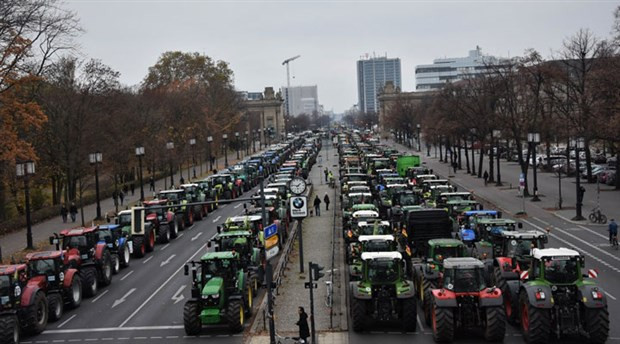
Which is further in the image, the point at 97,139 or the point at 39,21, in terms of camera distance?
the point at 97,139

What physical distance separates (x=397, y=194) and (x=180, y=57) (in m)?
95.0

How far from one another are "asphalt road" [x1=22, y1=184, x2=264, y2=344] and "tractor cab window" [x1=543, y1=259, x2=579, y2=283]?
9.44 meters

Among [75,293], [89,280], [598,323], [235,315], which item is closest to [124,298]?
[89,280]

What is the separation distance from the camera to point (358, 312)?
835 inches

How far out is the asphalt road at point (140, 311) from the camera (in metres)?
23.1

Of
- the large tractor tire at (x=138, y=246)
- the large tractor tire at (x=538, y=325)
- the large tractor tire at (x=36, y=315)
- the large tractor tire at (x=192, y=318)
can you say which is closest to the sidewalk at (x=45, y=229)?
the large tractor tire at (x=138, y=246)

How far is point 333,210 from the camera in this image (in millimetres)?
53656

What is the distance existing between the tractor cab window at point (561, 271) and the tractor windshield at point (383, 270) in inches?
176

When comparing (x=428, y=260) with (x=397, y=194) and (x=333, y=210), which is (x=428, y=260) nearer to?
(x=397, y=194)

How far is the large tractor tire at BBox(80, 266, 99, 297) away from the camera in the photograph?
1133 inches

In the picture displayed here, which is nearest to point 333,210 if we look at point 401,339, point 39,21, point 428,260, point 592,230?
point 592,230

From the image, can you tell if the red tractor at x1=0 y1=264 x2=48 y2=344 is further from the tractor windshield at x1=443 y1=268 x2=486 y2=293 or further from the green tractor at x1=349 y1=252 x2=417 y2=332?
the tractor windshield at x1=443 y1=268 x2=486 y2=293

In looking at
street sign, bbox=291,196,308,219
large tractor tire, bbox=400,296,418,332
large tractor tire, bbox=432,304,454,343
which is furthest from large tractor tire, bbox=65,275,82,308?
large tractor tire, bbox=432,304,454,343

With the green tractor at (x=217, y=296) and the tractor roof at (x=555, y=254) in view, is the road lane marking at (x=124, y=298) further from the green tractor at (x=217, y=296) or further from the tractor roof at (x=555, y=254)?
the tractor roof at (x=555, y=254)
